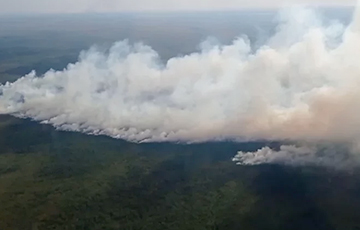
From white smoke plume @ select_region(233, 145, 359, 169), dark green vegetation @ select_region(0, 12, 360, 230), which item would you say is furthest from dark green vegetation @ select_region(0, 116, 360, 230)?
white smoke plume @ select_region(233, 145, 359, 169)

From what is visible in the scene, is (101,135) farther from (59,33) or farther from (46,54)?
(59,33)

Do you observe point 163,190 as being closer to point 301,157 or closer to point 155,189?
point 155,189

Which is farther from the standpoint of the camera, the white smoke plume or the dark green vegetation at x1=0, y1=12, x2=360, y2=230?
the white smoke plume

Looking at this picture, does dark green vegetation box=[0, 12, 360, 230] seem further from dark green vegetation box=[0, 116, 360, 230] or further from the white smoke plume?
the white smoke plume

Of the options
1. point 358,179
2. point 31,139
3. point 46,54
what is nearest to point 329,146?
point 358,179

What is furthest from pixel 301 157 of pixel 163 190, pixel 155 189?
pixel 155 189

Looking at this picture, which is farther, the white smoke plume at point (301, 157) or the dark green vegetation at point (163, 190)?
the white smoke plume at point (301, 157)

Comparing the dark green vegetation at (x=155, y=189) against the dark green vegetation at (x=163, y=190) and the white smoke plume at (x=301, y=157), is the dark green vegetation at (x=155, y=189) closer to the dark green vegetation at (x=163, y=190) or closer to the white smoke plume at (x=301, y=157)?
the dark green vegetation at (x=163, y=190)

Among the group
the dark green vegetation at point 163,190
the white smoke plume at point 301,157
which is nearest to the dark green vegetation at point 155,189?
the dark green vegetation at point 163,190

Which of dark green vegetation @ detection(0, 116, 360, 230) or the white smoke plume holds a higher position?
the white smoke plume
